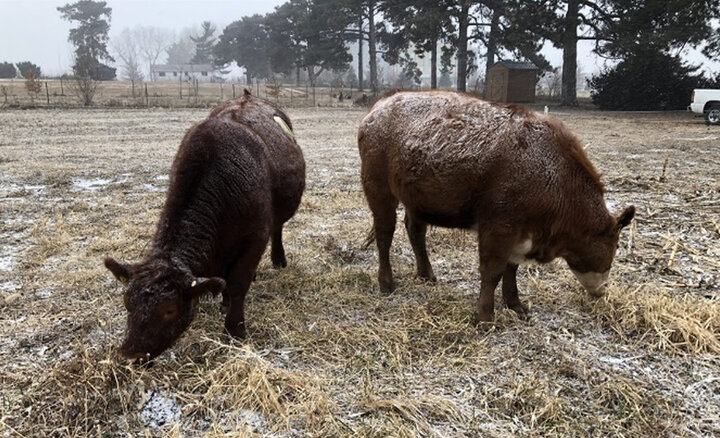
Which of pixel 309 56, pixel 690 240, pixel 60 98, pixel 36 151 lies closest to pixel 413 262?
pixel 690 240

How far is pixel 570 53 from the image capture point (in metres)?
26.9

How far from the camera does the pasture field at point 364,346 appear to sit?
9.29ft

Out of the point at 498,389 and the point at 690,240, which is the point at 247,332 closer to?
the point at 498,389

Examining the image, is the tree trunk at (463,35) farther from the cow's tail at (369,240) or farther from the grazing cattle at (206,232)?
the grazing cattle at (206,232)

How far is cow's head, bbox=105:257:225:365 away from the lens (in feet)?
9.13

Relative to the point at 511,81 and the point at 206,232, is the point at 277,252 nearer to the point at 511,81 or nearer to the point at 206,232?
the point at 206,232

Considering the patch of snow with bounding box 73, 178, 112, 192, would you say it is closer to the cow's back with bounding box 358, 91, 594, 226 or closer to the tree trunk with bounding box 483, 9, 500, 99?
the cow's back with bounding box 358, 91, 594, 226

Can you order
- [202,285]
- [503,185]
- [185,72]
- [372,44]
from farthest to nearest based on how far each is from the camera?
[185,72] → [372,44] → [503,185] → [202,285]

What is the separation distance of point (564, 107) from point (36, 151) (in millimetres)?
26168

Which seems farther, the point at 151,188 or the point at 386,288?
the point at 151,188

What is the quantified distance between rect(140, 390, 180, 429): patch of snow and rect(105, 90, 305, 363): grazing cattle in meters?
0.27

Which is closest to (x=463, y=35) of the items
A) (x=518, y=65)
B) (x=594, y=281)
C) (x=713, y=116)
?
(x=518, y=65)

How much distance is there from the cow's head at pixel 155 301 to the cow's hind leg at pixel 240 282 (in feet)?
1.90

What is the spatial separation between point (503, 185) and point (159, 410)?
2672mm
